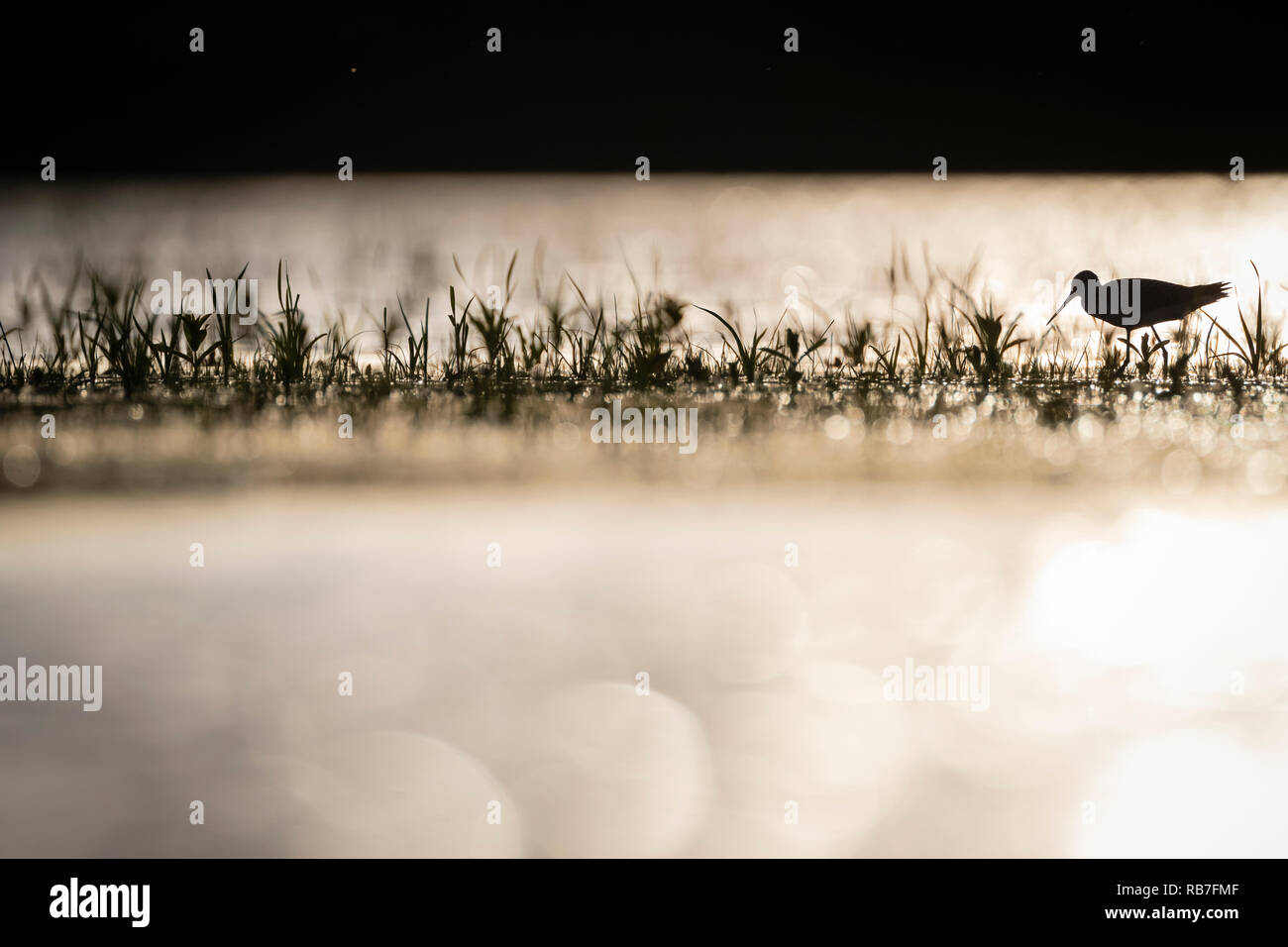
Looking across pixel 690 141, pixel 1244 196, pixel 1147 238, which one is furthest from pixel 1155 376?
pixel 690 141

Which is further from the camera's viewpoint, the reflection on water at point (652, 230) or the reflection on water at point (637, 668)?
the reflection on water at point (652, 230)

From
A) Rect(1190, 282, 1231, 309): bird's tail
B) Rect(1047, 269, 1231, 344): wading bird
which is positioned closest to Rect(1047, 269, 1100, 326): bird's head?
Rect(1047, 269, 1231, 344): wading bird

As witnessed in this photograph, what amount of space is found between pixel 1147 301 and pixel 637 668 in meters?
0.91

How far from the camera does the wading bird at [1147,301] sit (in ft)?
3.32

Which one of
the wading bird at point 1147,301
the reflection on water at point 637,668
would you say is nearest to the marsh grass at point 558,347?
the wading bird at point 1147,301

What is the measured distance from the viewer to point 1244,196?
106 cm

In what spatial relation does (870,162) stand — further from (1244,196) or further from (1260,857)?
(1260,857)

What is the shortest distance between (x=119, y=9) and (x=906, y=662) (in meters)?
1.48

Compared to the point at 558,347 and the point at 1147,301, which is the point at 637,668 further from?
the point at 1147,301

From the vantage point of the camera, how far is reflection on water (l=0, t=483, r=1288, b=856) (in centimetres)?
68

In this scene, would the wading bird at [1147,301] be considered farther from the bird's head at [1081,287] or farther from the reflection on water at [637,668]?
the reflection on water at [637,668]

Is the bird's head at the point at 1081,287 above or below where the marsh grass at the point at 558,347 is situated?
above

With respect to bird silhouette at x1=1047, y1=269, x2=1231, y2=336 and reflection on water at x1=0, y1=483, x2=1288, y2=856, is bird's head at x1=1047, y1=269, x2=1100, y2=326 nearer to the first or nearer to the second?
bird silhouette at x1=1047, y1=269, x2=1231, y2=336

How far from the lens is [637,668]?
807mm
